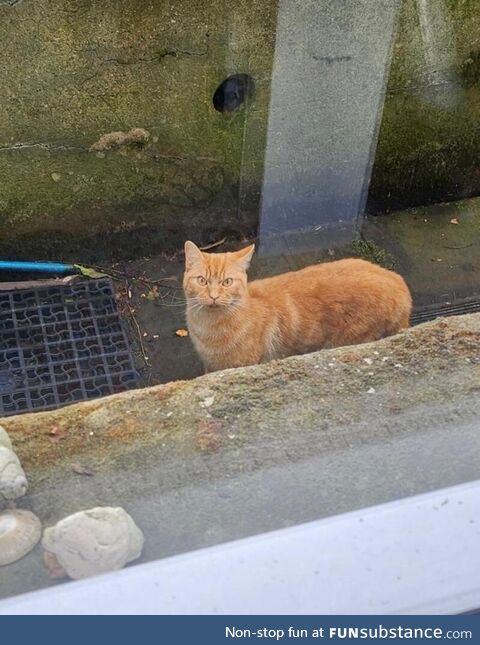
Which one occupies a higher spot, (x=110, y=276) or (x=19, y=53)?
(x=19, y=53)

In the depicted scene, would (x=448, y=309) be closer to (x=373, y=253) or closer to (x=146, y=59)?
(x=373, y=253)

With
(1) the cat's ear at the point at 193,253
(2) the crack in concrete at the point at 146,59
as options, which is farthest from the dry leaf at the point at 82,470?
(2) the crack in concrete at the point at 146,59

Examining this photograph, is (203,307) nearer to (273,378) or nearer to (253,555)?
(273,378)

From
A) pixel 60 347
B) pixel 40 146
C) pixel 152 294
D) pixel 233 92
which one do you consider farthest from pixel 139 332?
pixel 233 92

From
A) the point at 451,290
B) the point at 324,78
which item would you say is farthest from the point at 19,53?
the point at 451,290

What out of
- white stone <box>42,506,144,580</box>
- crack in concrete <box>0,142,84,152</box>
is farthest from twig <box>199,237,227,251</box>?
white stone <box>42,506,144,580</box>

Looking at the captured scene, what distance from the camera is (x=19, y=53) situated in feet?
10.2

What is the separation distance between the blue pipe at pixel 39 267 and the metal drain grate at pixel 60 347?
17 cm

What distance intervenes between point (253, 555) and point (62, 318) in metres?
2.31

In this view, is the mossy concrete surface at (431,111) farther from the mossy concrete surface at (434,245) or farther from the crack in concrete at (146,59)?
the crack in concrete at (146,59)

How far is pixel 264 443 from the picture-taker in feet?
6.49

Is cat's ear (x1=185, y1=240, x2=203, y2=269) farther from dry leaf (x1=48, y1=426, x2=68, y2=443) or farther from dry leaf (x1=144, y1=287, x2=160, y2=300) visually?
dry leaf (x1=48, y1=426, x2=68, y2=443)
